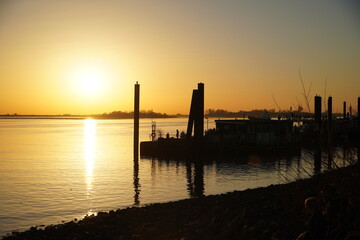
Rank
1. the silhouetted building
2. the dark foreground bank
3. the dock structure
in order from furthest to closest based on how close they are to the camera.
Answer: the silhouetted building
the dock structure
the dark foreground bank

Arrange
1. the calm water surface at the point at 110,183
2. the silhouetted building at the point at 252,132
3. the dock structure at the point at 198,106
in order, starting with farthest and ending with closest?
the silhouetted building at the point at 252,132
the dock structure at the point at 198,106
the calm water surface at the point at 110,183

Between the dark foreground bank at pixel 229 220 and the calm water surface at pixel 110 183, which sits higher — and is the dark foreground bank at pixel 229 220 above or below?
above

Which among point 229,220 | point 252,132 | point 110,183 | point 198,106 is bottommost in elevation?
point 110,183

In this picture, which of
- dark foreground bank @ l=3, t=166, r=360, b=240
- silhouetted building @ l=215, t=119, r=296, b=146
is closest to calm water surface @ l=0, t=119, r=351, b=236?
silhouetted building @ l=215, t=119, r=296, b=146

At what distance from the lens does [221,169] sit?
117 ft

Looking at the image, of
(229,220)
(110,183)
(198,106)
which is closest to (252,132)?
(198,106)

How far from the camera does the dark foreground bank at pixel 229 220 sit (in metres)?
8.74

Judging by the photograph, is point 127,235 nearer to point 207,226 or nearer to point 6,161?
point 207,226

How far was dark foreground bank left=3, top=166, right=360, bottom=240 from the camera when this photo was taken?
874 centimetres

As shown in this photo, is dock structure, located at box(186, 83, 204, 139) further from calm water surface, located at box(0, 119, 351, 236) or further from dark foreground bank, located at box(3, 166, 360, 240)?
dark foreground bank, located at box(3, 166, 360, 240)

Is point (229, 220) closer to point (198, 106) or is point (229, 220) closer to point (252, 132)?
point (198, 106)

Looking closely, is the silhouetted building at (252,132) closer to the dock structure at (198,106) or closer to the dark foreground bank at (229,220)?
the dock structure at (198,106)

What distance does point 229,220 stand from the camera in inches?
407

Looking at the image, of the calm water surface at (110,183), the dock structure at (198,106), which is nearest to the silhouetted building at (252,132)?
the calm water surface at (110,183)
